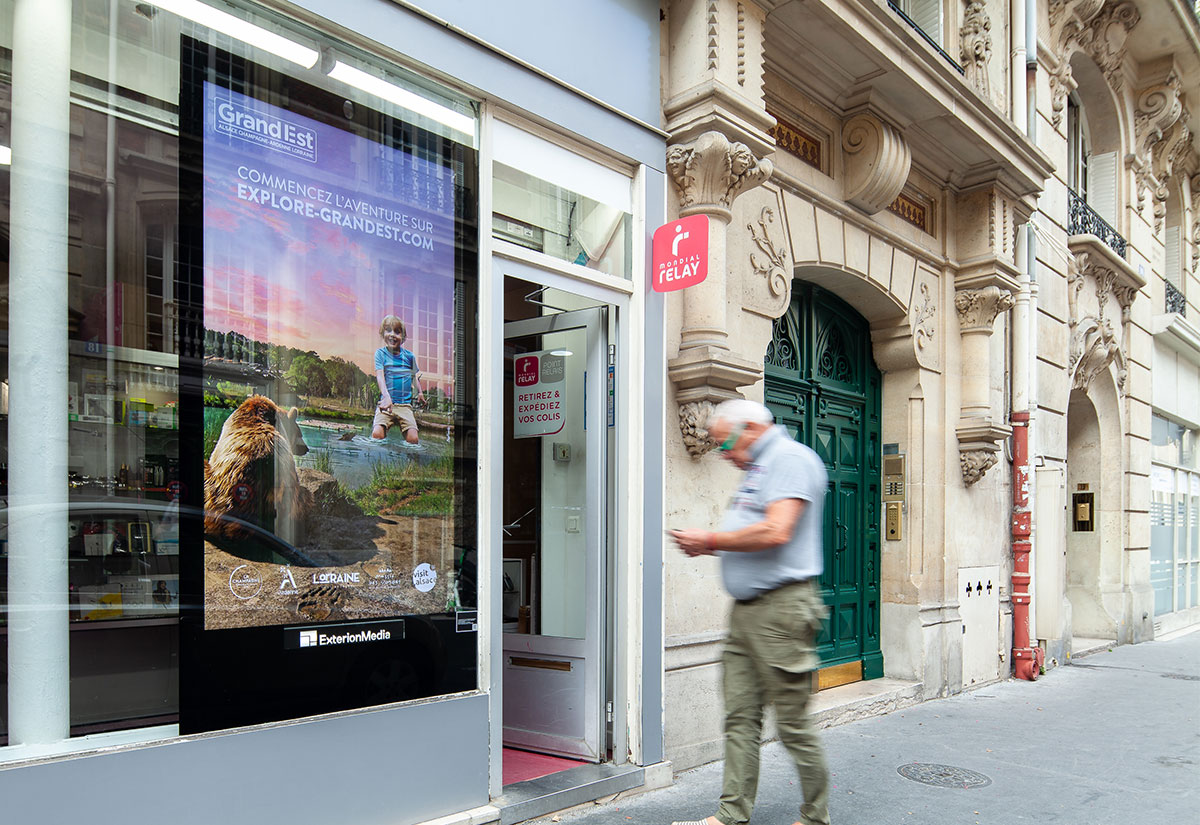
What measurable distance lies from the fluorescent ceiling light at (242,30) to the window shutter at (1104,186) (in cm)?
1366

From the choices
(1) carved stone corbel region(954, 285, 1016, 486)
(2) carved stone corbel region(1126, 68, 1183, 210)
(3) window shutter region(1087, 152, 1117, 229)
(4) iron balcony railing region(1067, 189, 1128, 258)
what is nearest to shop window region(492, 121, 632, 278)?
(1) carved stone corbel region(954, 285, 1016, 486)

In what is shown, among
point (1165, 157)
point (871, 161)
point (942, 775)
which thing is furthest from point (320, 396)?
point (1165, 157)

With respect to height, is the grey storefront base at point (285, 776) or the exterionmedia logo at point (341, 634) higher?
the exterionmedia logo at point (341, 634)

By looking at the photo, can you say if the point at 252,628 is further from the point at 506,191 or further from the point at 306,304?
the point at 506,191

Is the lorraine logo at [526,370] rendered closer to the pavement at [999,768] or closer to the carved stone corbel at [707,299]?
the carved stone corbel at [707,299]

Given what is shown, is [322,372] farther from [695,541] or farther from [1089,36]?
[1089,36]

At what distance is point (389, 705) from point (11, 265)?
2.23 meters

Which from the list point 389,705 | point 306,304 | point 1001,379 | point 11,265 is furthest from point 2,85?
point 1001,379

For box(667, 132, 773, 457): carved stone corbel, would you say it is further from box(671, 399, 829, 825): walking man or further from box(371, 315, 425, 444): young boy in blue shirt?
box(371, 315, 425, 444): young boy in blue shirt

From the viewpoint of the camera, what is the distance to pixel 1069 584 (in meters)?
14.1

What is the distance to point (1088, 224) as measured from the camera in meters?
12.9

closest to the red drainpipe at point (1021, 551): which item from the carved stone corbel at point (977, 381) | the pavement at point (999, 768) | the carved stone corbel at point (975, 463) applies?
the pavement at point (999, 768)

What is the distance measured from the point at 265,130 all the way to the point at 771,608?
285cm

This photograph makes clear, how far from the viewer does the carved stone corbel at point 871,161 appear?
7516mm
